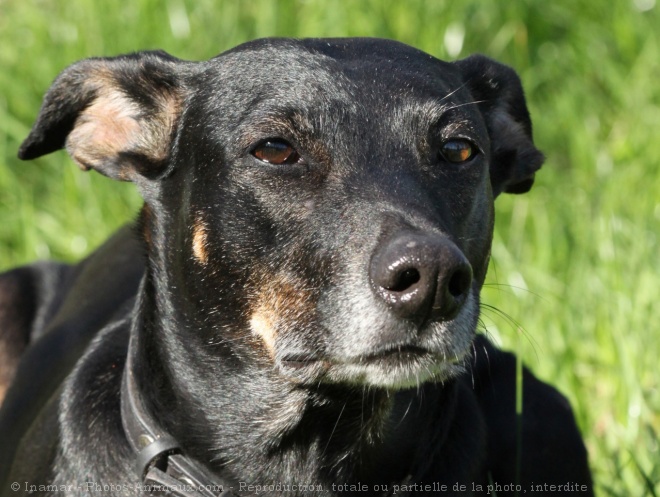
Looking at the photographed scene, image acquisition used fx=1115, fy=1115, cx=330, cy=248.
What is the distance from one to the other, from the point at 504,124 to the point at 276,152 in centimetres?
116

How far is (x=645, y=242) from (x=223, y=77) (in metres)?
2.81

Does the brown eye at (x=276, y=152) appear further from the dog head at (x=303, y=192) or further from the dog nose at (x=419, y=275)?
the dog nose at (x=419, y=275)

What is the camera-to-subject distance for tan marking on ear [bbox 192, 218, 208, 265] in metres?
3.41

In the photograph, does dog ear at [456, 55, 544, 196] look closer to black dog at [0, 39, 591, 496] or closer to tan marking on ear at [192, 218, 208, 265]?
black dog at [0, 39, 591, 496]

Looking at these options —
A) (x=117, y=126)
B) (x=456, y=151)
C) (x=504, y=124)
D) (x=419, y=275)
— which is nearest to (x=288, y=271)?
(x=419, y=275)

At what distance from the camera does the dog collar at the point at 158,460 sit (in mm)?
3383

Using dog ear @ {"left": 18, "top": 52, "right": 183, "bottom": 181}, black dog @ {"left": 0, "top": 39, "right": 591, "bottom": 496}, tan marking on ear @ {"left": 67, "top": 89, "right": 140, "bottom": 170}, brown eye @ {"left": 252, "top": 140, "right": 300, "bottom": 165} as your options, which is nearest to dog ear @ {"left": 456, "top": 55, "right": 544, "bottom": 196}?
black dog @ {"left": 0, "top": 39, "right": 591, "bottom": 496}

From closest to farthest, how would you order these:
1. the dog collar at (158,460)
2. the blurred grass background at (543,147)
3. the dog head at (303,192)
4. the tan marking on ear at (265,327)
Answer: the dog head at (303,192) → the tan marking on ear at (265,327) → the dog collar at (158,460) → the blurred grass background at (543,147)

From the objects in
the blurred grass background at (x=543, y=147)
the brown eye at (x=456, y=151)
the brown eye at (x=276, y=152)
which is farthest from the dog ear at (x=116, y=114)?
the blurred grass background at (x=543, y=147)

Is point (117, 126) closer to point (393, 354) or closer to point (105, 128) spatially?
point (105, 128)

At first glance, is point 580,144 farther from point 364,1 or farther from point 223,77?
point 223,77

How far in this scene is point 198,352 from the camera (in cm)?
352

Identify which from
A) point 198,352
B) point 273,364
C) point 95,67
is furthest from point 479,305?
point 95,67

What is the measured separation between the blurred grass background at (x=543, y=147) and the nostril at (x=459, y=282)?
2.13 m
